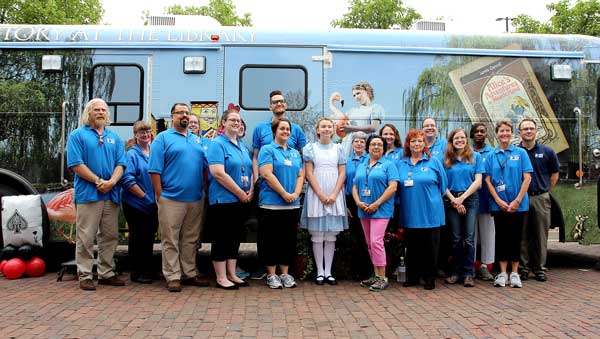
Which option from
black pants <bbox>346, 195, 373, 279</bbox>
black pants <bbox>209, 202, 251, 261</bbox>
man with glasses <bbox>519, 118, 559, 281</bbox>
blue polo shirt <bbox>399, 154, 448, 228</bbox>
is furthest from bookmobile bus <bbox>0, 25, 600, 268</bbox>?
black pants <bbox>346, 195, 373, 279</bbox>

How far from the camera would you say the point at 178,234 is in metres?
6.03

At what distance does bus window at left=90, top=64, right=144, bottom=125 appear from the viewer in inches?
272

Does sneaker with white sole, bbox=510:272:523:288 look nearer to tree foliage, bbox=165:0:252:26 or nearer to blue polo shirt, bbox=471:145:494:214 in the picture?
blue polo shirt, bbox=471:145:494:214

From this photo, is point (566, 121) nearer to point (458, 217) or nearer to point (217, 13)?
point (458, 217)

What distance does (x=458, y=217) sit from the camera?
6.38m

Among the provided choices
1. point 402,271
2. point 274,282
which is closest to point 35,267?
point 274,282

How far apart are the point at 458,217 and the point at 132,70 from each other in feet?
15.1

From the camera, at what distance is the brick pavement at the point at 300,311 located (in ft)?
14.6

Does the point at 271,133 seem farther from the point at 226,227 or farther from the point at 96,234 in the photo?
the point at 96,234

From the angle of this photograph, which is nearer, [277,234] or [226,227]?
[226,227]

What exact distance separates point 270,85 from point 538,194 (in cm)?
377

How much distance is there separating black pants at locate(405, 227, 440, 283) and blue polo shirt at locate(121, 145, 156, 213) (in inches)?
122

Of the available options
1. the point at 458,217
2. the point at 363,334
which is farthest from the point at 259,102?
the point at 363,334

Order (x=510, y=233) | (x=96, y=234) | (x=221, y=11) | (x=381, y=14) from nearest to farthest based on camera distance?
(x=96, y=234), (x=510, y=233), (x=381, y=14), (x=221, y=11)
